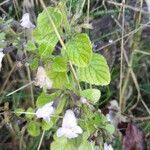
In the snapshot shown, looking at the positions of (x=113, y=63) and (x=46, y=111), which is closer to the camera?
(x=46, y=111)

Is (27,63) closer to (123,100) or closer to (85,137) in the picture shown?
(85,137)

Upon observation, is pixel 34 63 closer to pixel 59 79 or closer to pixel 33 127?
pixel 59 79

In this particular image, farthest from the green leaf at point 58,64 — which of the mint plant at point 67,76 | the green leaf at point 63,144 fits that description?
the green leaf at point 63,144

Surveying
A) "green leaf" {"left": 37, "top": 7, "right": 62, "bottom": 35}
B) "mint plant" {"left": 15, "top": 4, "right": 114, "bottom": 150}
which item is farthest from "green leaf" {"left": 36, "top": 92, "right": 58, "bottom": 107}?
"green leaf" {"left": 37, "top": 7, "right": 62, "bottom": 35}

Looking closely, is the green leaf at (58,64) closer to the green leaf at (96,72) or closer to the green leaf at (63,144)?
the green leaf at (96,72)

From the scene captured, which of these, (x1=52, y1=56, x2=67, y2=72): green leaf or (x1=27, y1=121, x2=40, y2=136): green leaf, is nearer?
(x1=52, y1=56, x2=67, y2=72): green leaf

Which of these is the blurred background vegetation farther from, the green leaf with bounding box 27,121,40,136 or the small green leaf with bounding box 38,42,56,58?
the small green leaf with bounding box 38,42,56,58

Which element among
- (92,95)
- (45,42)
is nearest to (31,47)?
(45,42)

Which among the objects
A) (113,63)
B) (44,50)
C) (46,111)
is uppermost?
(44,50)
